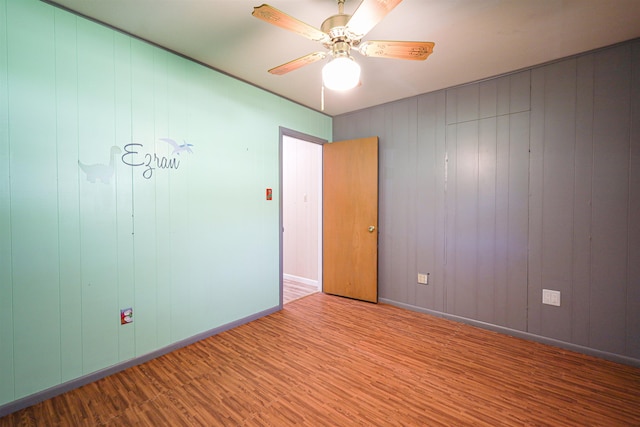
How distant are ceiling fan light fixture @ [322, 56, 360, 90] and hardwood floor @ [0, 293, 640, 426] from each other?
1.96 m

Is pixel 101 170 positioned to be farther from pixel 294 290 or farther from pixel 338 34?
pixel 294 290

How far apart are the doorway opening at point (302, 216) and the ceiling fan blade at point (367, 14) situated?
2356mm

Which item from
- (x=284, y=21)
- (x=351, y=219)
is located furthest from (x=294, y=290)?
(x=284, y=21)

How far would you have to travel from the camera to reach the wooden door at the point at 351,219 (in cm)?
355

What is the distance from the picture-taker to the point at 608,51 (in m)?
2.26

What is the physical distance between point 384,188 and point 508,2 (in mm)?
2098

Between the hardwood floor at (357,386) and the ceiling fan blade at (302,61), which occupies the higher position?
the ceiling fan blade at (302,61)

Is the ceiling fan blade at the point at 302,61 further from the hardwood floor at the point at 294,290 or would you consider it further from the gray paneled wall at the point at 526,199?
the hardwood floor at the point at 294,290

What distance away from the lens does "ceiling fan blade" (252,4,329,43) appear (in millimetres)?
1296

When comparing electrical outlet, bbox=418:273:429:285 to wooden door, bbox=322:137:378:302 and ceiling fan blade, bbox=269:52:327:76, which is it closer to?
wooden door, bbox=322:137:378:302

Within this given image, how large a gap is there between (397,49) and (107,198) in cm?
218

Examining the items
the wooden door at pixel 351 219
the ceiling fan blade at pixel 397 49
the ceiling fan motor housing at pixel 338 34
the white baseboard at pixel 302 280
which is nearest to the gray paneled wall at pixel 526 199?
the wooden door at pixel 351 219

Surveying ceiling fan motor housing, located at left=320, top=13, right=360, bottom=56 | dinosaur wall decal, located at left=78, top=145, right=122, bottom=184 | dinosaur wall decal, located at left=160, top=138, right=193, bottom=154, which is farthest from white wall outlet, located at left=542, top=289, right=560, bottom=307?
dinosaur wall decal, located at left=78, top=145, right=122, bottom=184

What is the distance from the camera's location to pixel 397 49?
1676 millimetres
